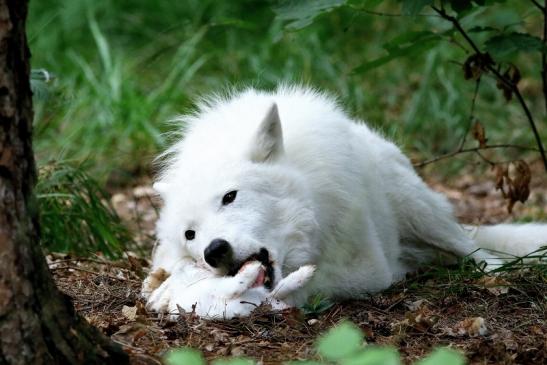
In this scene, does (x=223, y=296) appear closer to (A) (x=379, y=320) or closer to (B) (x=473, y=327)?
(A) (x=379, y=320)

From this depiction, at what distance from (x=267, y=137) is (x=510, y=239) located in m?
2.12

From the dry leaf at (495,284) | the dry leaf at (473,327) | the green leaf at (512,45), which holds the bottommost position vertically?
the dry leaf at (495,284)

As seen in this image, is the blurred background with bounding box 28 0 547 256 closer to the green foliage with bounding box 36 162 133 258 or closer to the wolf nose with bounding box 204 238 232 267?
the green foliage with bounding box 36 162 133 258

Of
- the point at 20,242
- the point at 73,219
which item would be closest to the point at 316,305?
the point at 20,242

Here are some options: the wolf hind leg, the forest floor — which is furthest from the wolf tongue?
the wolf hind leg

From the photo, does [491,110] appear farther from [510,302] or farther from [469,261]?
[510,302]

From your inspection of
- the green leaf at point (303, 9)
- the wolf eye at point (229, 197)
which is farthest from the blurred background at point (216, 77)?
the wolf eye at point (229, 197)

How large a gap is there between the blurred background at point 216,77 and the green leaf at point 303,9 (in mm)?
1945

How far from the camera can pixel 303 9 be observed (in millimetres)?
4695

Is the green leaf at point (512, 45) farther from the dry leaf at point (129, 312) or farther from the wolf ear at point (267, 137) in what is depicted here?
the dry leaf at point (129, 312)

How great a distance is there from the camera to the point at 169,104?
28.7 feet

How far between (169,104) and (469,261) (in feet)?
14.6

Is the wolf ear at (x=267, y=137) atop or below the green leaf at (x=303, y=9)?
below

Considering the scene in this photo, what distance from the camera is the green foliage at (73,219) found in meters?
5.97
